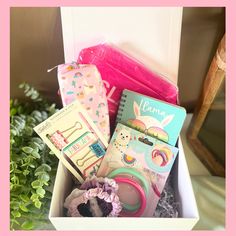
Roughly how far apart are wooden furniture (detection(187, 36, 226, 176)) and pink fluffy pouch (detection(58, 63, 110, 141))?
31cm

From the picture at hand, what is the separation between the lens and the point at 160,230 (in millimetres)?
664

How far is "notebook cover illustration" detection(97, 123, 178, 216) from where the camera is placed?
78 centimetres

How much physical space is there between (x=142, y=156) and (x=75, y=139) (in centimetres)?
17

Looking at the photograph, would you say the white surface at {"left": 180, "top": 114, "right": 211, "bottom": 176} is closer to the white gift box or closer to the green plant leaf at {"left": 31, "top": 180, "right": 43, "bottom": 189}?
the white gift box

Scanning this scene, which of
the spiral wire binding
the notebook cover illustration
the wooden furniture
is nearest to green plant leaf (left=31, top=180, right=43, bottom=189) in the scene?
the notebook cover illustration

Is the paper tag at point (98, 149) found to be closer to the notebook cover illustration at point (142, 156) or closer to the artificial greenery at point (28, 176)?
the notebook cover illustration at point (142, 156)

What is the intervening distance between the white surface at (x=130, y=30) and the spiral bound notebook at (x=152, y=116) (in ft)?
0.35

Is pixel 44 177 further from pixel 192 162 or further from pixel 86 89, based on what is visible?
pixel 192 162

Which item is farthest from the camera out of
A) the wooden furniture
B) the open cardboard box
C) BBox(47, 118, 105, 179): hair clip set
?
the wooden furniture

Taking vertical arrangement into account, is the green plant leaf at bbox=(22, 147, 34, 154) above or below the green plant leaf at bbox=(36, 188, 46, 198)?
above

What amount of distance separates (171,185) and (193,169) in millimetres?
238

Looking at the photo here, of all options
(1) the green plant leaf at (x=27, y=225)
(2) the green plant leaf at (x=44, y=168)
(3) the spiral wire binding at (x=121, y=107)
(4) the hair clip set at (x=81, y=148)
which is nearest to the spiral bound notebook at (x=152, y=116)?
(3) the spiral wire binding at (x=121, y=107)

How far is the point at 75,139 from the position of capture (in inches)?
29.6

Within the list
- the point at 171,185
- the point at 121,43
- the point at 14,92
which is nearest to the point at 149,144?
the point at 171,185
